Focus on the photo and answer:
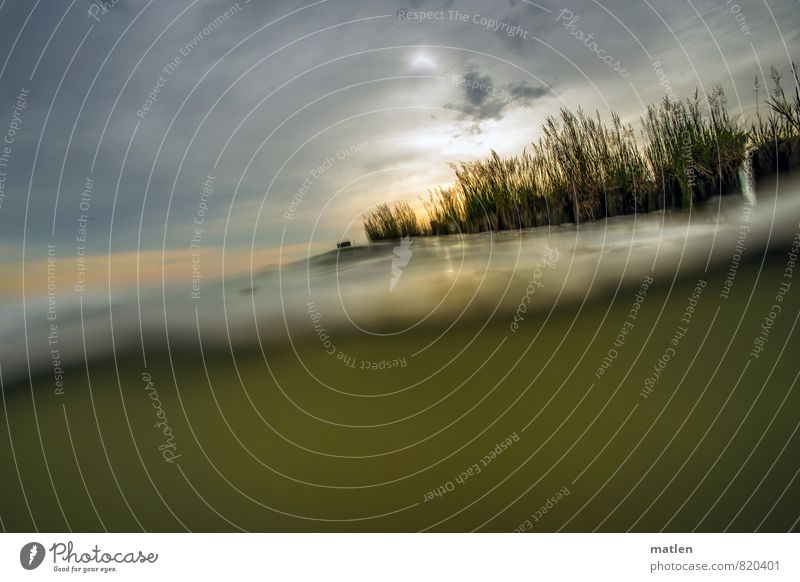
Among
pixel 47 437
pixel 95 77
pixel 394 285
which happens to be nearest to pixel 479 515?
pixel 394 285

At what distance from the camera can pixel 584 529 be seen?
3.28 m

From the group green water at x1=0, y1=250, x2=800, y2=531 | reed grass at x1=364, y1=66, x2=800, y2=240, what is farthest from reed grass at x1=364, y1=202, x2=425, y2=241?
green water at x1=0, y1=250, x2=800, y2=531

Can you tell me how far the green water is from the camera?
128 inches

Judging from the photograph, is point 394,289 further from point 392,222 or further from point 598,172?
point 598,172

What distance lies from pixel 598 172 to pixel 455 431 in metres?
1.53

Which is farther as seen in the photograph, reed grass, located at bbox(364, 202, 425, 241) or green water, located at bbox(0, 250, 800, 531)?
reed grass, located at bbox(364, 202, 425, 241)

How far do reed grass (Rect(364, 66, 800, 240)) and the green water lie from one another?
46 cm

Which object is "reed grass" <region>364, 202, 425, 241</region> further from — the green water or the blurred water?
the green water

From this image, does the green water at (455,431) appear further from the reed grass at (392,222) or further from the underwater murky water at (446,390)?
the reed grass at (392,222)

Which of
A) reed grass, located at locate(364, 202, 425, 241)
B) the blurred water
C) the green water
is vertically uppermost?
reed grass, located at locate(364, 202, 425, 241)

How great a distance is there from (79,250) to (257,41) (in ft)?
4.61

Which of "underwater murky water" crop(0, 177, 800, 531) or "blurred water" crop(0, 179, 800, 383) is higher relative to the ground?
"blurred water" crop(0, 179, 800, 383)

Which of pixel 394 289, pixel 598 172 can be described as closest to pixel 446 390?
pixel 394 289
